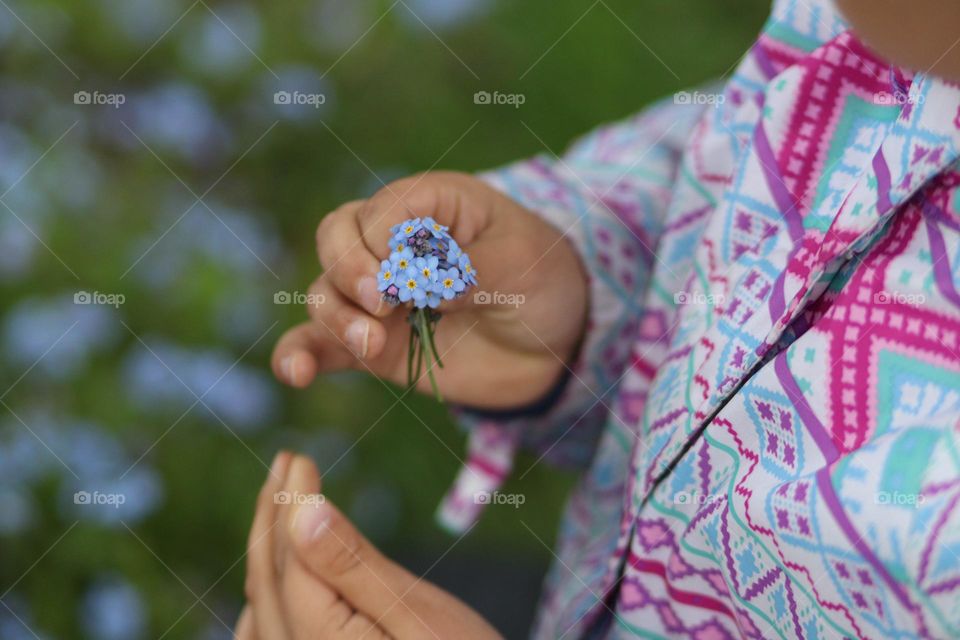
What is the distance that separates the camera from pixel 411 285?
566 mm

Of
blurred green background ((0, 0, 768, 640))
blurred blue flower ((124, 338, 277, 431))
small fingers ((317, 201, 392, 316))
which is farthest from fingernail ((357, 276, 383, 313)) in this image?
blurred blue flower ((124, 338, 277, 431))

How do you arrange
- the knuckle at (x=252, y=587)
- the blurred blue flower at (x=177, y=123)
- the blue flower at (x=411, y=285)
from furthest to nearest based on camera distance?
the blurred blue flower at (x=177, y=123) < the knuckle at (x=252, y=587) < the blue flower at (x=411, y=285)

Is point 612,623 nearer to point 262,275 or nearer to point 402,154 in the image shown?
point 262,275

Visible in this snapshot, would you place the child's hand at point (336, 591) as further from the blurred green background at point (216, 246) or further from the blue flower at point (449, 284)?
the blurred green background at point (216, 246)

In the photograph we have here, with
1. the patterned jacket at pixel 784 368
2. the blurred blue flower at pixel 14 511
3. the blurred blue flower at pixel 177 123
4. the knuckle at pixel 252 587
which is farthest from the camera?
the blurred blue flower at pixel 177 123

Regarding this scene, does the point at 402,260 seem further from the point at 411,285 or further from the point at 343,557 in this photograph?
the point at 343,557

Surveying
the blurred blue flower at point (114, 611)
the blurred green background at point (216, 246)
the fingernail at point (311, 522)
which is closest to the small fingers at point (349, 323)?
the fingernail at point (311, 522)

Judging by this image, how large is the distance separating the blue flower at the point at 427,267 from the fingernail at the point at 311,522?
0.54 ft

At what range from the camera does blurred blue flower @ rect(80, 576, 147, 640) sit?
3.75 feet

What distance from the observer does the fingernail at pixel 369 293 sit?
1.89 ft

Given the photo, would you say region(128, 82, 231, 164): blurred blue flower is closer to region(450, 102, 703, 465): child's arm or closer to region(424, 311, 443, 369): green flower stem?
region(450, 102, 703, 465): child's arm

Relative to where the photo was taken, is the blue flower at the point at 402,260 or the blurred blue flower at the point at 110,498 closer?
the blue flower at the point at 402,260

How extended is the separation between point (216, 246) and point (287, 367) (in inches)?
26.7

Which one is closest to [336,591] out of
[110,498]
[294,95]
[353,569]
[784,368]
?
[353,569]
